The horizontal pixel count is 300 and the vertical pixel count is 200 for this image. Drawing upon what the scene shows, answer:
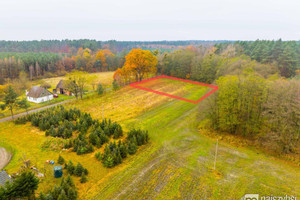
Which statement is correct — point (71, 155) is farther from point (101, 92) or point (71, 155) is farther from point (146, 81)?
point (146, 81)

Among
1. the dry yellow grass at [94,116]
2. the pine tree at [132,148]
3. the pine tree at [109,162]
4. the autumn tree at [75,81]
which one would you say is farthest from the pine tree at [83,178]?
the autumn tree at [75,81]

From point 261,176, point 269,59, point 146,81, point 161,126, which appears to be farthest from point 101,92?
point 269,59

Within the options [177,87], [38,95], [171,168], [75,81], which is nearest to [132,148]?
[171,168]

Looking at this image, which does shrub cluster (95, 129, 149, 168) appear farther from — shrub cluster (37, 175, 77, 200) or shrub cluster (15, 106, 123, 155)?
shrub cluster (37, 175, 77, 200)

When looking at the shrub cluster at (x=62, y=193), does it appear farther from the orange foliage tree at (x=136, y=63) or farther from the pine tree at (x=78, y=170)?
the orange foliage tree at (x=136, y=63)

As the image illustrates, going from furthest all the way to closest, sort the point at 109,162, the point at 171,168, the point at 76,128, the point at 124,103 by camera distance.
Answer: the point at 124,103
the point at 76,128
the point at 109,162
the point at 171,168

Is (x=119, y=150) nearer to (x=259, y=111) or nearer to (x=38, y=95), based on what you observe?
(x=259, y=111)
